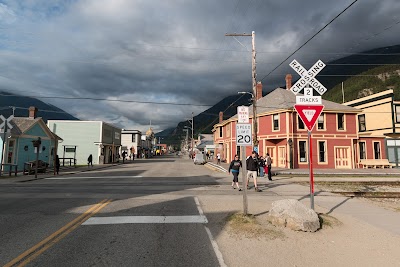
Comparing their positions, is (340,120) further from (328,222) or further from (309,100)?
(328,222)

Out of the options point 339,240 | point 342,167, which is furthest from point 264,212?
point 342,167

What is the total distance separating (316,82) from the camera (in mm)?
7988

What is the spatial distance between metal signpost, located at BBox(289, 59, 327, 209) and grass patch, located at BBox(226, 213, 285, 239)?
6.27 ft

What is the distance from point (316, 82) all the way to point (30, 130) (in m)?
29.1

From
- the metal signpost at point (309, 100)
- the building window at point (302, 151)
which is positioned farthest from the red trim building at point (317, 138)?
the metal signpost at point (309, 100)

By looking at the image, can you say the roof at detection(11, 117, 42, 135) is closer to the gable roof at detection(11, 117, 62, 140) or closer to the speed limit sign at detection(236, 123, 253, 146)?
the gable roof at detection(11, 117, 62, 140)

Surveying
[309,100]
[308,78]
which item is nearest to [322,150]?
[308,78]

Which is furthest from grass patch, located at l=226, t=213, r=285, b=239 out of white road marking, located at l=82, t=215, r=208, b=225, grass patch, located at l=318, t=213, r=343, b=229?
grass patch, located at l=318, t=213, r=343, b=229

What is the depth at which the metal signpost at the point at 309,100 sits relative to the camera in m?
7.52

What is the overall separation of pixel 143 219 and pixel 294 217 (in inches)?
155

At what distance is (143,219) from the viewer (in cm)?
716

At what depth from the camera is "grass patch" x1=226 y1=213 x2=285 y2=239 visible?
5836 millimetres

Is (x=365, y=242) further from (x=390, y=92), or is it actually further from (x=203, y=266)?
(x=390, y=92)

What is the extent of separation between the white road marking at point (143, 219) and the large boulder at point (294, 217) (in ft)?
6.14
